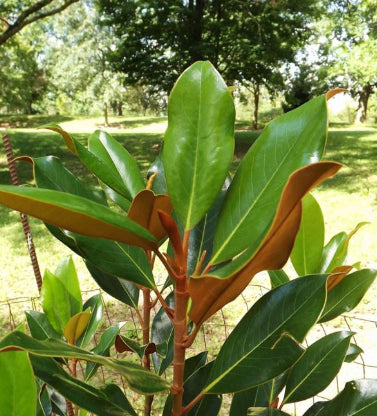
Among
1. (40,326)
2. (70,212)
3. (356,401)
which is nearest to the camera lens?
(70,212)

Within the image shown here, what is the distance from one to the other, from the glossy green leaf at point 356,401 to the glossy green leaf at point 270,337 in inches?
6.7

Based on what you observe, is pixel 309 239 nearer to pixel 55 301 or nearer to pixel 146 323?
pixel 146 323

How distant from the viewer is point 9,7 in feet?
26.4

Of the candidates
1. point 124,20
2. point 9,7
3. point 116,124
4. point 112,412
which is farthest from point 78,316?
point 116,124

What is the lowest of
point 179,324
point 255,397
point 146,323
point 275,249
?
point 255,397

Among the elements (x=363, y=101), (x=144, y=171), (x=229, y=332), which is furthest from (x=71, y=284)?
(x=363, y=101)

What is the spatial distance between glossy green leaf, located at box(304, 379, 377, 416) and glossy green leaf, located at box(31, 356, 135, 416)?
12.1 inches

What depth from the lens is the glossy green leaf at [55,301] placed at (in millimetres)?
812

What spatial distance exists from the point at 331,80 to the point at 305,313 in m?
20.3

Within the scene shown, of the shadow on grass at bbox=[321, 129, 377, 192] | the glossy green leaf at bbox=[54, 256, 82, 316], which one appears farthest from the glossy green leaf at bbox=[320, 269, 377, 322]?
the shadow on grass at bbox=[321, 129, 377, 192]

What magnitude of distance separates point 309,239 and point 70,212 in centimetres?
46

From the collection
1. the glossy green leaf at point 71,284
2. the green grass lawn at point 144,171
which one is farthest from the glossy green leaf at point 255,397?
the green grass lawn at point 144,171

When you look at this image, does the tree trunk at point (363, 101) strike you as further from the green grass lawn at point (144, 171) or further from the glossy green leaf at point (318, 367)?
the glossy green leaf at point (318, 367)

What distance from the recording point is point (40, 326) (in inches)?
33.8
